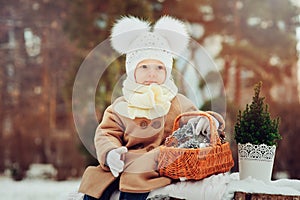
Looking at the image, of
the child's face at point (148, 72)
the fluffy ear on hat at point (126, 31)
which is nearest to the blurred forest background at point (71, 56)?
the fluffy ear on hat at point (126, 31)

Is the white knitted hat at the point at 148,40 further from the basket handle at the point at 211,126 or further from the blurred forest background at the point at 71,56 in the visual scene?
the blurred forest background at the point at 71,56

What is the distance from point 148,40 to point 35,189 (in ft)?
10.7

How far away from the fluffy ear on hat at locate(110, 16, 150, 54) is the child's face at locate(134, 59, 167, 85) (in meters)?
0.10

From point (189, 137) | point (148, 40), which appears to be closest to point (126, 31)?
point (148, 40)

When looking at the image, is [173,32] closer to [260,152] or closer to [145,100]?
[145,100]

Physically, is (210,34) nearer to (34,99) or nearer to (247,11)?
(247,11)

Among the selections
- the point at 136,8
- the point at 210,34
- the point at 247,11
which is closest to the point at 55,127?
the point at 136,8

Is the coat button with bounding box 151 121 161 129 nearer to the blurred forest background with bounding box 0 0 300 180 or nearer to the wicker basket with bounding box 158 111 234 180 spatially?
the wicker basket with bounding box 158 111 234 180

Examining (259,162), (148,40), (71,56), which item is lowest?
(259,162)

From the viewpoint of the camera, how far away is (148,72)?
6.75ft

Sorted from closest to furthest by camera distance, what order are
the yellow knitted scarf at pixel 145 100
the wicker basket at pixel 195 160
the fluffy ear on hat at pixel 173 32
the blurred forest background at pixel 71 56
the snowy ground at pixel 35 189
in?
the wicker basket at pixel 195 160 < the yellow knitted scarf at pixel 145 100 < the fluffy ear on hat at pixel 173 32 < the snowy ground at pixel 35 189 < the blurred forest background at pixel 71 56

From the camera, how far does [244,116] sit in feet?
6.39

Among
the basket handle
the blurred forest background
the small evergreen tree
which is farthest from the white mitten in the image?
the blurred forest background

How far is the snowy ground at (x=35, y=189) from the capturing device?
15.5 ft
